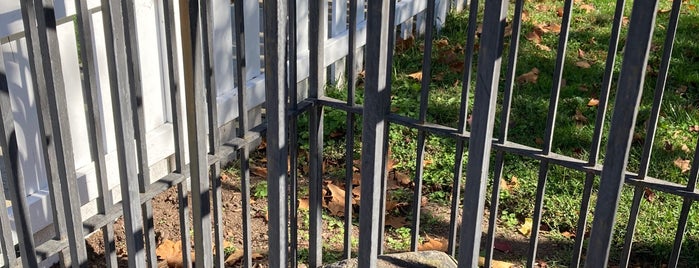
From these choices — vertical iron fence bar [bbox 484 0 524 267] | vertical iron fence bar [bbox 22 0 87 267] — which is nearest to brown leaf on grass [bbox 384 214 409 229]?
vertical iron fence bar [bbox 484 0 524 267]

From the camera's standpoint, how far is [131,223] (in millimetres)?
2008

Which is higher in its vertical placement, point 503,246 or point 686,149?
point 686,149

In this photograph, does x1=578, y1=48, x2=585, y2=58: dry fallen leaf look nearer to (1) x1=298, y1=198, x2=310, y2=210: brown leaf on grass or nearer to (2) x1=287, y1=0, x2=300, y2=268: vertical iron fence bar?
(1) x1=298, y1=198, x2=310, y2=210: brown leaf on grass

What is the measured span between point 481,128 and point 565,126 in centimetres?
332

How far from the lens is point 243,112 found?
2.53 m

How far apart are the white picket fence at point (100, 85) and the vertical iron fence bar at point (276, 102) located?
2.64ft

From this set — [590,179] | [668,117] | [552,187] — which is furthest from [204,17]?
[668,117]

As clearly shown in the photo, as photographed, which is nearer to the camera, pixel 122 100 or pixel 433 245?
pixel 122 100

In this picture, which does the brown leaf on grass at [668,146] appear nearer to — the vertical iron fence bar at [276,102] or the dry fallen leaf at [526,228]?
the dry fallen leaf at [526,228]

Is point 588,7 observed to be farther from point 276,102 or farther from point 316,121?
point 276,102

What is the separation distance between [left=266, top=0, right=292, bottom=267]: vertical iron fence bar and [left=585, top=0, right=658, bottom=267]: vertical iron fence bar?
23.4 inches

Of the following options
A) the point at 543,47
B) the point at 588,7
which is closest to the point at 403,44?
the point at 543,47

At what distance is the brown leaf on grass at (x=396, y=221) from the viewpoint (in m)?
3.67

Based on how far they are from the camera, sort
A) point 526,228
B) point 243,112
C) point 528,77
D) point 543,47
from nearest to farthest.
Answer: point 243,112 < point 526,228 < point 528,77 < point 543,47
